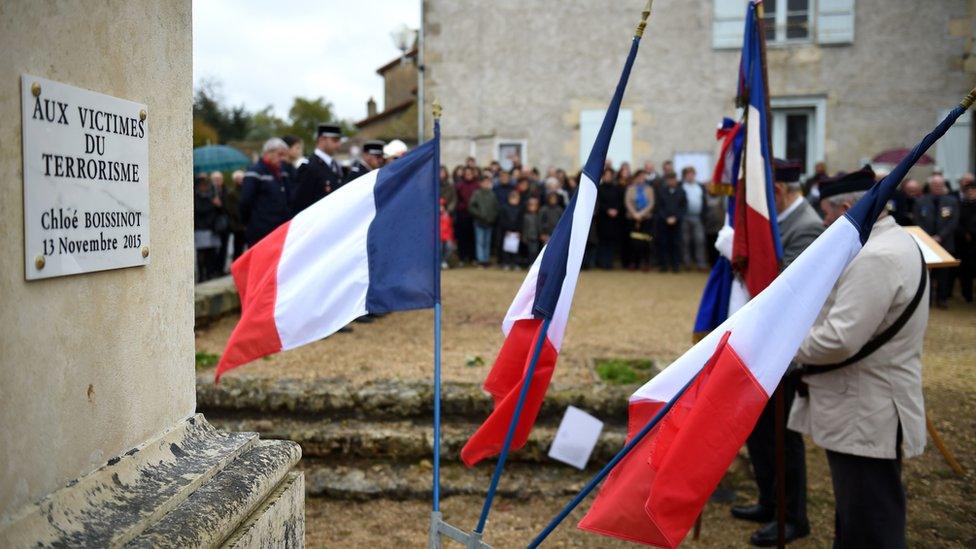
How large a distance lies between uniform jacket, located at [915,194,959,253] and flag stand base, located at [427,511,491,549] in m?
10.8

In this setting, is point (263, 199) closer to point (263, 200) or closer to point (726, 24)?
point (263, 200)

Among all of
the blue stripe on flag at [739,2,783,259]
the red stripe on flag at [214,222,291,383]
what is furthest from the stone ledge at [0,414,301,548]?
the blue stripe on flag at [739,2,783,259]

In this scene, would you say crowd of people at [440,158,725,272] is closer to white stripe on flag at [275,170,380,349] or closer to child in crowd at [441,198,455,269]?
child in crowd at [441,198,455,269]

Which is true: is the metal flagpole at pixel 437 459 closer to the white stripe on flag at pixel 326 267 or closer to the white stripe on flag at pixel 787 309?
the white stripe on flag at pixel 326 267

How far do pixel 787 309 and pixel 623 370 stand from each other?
403 cm

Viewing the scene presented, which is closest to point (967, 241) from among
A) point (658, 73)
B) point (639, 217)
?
point (639, 217)

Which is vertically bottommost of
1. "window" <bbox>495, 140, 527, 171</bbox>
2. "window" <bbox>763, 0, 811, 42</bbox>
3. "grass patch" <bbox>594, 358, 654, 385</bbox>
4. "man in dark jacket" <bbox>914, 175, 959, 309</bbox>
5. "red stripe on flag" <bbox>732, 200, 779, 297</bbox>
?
"grass patch" <bbox>594, 358, 654, 385</bbox>

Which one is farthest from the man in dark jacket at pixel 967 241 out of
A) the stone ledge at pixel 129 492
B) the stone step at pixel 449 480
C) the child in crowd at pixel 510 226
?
the stone ledge at pixel 129 492

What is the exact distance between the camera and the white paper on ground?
514 centimetres

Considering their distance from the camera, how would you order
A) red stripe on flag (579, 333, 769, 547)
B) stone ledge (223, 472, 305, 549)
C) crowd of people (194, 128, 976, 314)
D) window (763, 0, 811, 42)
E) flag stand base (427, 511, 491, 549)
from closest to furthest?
1. stone ledge (223, 472, 305, 549)
2. red stripe on flag (579, 333, 769, 547)
3. flag stand base (427, 511, 491, 549)
4. crowd of people (194, 128, 976, 314)
5. window (763, 0, 811, 42)

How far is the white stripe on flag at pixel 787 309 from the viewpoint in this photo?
8.01ft

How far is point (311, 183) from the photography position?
8195mm

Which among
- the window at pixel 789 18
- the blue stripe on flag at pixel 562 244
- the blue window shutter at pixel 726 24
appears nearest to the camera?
the blue stripe on flag at pixel 562 244

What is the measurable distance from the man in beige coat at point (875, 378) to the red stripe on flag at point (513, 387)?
51.5 inches
